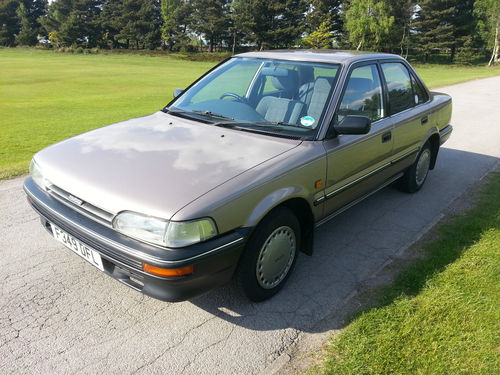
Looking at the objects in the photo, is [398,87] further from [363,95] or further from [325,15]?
[325,15]

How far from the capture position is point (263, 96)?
3516 mm

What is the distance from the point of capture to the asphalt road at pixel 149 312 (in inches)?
91.0

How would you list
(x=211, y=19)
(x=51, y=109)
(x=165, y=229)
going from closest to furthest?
(x=165, y=229)
(x=51, y=109)
(x=211, y=19)

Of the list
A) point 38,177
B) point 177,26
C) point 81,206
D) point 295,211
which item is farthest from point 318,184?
point 177,26

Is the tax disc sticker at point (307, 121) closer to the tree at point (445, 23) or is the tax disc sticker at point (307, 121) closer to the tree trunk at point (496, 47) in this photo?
the tree trunk at point (496, 47)

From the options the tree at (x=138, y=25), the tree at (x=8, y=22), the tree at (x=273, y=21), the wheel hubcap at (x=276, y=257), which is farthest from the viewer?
the tree at (x=8, y=22)

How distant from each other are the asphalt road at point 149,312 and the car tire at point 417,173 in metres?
0.89

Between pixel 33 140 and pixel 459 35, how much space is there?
212 ft

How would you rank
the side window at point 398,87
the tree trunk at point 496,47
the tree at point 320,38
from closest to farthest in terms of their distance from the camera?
the side window at point 398,87 → the tree trunk at point 496,47 → the tree at point 320,38

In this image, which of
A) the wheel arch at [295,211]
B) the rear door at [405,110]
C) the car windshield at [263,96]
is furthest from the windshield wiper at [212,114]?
the rear door at [405,110]

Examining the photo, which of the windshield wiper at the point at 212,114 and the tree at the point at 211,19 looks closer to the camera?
the windshield wiper at the point at 212,114

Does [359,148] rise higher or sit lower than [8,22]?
lower

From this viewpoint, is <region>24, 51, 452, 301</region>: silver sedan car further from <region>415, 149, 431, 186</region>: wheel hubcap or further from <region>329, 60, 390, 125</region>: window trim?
<region>415, 149, 431, 186</region>: wheel hubcap

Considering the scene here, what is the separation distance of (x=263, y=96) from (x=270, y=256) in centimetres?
151
